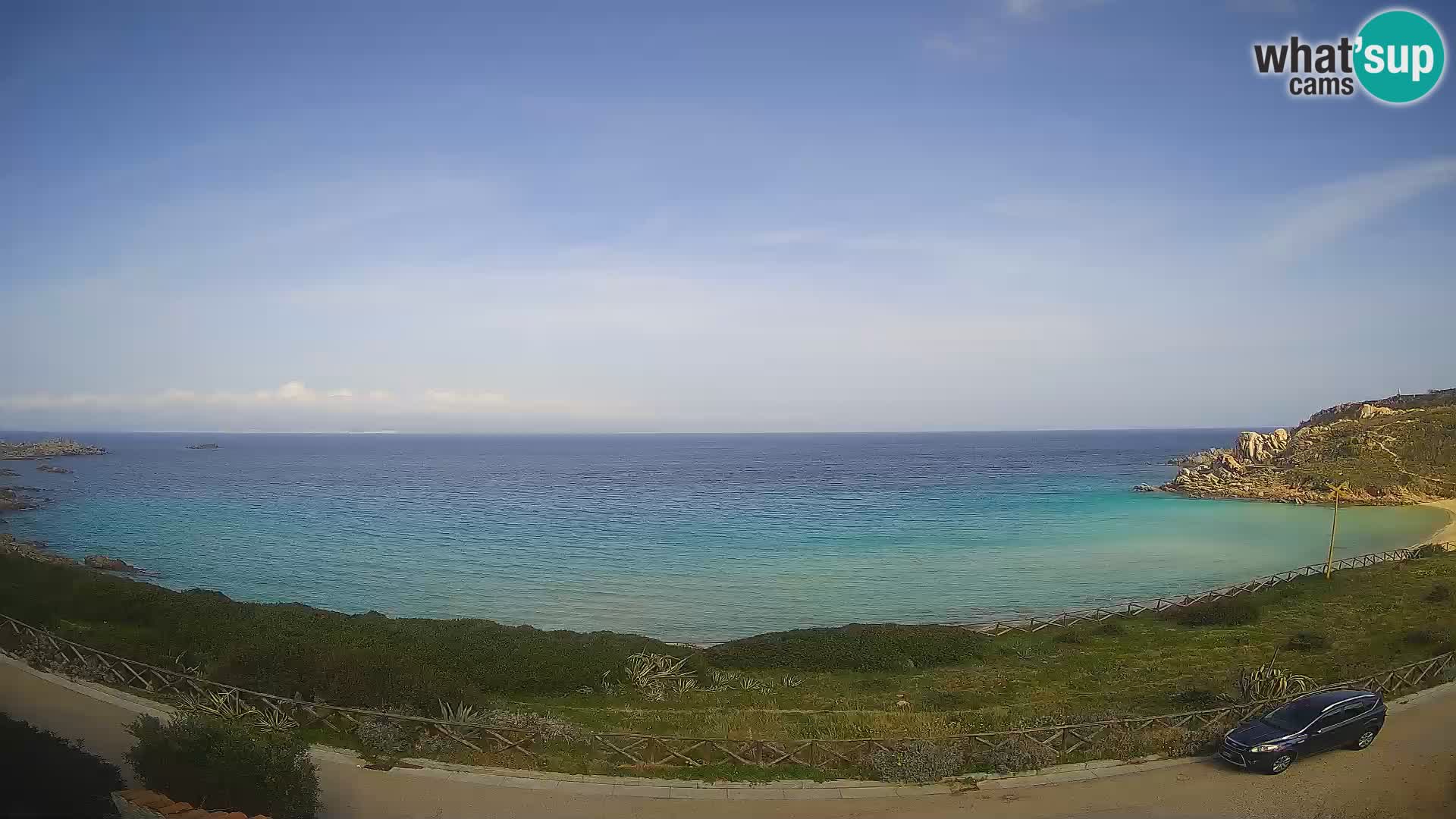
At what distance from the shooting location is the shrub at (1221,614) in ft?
109

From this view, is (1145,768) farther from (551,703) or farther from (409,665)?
(409,665)

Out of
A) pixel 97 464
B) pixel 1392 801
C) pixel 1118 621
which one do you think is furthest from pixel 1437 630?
pixel 97 464

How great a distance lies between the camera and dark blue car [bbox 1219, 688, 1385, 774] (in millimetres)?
16562

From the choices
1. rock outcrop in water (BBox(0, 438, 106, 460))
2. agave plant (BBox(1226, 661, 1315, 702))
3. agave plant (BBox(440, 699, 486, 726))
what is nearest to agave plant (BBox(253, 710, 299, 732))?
agave plant (BBox(440, 699, 486, 726))

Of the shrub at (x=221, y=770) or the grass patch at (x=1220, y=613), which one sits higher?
the shrub at (x=221, y=770)

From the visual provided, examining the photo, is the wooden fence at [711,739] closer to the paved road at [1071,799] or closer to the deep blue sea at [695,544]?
the paved road at [1071,799]

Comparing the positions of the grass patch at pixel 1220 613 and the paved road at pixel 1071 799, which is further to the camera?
the grass patch at pixel 1220 613

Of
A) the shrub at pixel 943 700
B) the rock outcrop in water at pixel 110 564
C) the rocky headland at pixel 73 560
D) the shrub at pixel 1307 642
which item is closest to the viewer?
the shrub at pixel 943 700

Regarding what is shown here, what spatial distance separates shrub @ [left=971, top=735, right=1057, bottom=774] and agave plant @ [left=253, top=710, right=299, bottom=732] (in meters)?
15.7

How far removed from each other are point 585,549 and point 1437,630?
4593 centimetres

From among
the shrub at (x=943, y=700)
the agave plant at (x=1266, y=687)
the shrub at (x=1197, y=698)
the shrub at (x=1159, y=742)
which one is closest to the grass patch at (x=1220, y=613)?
the shrub at (x=1197, y=698)

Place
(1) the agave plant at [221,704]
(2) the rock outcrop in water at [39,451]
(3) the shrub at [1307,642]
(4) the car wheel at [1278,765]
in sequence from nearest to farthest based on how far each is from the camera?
1. (4) the car wheel at [1278,765]
2. (1) the agave plant at [221,704]
3. (3) the shrub at [1307,642]
4. (2) the rock outcrop in water at [39,451]

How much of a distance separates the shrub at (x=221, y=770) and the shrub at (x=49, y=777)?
72 centimetres

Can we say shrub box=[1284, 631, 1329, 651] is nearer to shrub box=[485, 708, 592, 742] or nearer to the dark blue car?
the dark blue car
